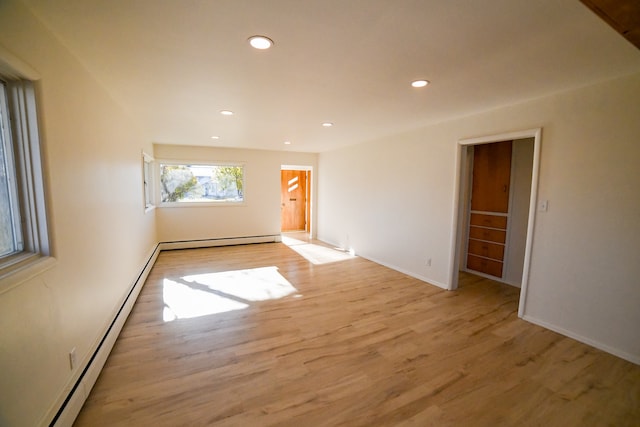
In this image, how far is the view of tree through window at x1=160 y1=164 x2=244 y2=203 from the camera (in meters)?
6.00

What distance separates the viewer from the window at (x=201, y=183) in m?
6.00

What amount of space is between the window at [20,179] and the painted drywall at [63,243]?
2.1 inches

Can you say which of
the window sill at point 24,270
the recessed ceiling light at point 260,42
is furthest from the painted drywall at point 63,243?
the recessed ceiling light at point 260,42

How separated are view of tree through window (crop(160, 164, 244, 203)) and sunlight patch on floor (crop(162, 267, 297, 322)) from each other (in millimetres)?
2587

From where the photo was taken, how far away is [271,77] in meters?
2.28

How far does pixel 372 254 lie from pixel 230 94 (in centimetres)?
380

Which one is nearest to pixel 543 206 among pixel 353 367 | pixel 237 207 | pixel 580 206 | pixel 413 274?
pixel 580 206

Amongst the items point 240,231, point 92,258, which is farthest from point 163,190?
point 92,258

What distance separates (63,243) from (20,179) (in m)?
0.44

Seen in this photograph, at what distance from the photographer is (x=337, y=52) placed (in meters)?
1.86

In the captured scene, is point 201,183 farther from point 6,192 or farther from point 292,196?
point 6,192

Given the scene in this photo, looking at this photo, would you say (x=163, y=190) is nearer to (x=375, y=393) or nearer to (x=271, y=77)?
(x=271, y=77)

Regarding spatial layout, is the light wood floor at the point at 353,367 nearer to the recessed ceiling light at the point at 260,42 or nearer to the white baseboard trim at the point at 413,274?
the white baseboard trim at the point at 413,274

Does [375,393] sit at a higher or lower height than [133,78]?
lower
